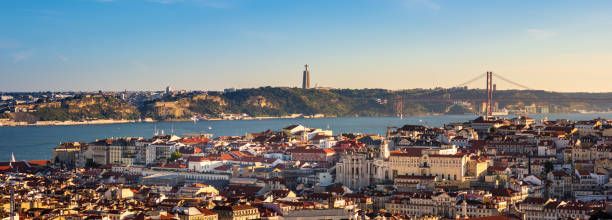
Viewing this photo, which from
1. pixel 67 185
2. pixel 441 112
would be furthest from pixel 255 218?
pixel 441 112

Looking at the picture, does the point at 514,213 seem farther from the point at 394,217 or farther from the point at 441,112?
the point at 441,112

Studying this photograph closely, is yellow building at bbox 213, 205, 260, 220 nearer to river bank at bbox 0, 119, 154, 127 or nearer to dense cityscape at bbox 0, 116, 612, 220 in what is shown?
dense cityscape at bbox 0, 116, 612, 220

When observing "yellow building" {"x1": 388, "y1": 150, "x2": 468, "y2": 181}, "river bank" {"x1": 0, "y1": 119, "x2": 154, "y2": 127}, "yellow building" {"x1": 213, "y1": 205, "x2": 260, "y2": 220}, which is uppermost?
"yellow building" {"x1": 388, "y1": 150, "x2": 468, "y2": 181}

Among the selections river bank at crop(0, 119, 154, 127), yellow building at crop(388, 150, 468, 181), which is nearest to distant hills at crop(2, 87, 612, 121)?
river bank at crop(0, 119, 154, 127)

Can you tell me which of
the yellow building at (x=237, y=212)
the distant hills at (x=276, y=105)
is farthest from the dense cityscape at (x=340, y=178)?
the distant hills at (x=276, y=105)

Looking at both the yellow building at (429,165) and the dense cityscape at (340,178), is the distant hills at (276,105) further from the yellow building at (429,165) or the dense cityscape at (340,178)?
the yellow building at (429,165)

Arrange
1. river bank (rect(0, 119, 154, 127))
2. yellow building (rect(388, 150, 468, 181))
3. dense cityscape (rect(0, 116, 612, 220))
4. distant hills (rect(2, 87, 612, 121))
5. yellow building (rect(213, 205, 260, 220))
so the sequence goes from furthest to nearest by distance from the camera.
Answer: distant hills (rect(2, 87, 612, 121)), river bank (rect(0, 119, 154, 127)), yellow building (rect(388, 150, 468, 181)), dense cityscape (rect(0, 116, 612, 220)), yellow building (rect(213, 205, 260, 220))

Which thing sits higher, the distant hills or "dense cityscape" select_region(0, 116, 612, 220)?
the distant hills
